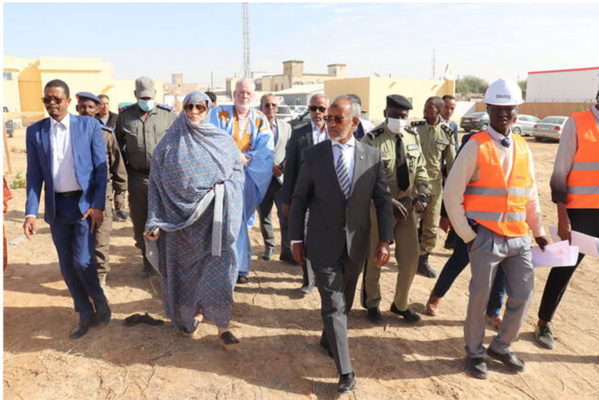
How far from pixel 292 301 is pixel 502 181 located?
247 centimetres

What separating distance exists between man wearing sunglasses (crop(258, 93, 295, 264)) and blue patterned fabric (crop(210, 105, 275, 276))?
53 centimetres

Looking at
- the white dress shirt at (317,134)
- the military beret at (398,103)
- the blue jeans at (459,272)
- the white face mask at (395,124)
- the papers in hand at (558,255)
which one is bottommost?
the blue jeans at (459,272)

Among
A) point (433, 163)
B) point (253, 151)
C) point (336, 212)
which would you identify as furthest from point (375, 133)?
point (433, 163)

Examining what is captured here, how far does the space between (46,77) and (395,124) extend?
32101mm

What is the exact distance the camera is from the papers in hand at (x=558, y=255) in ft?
11.0

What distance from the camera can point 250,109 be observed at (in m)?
5.00

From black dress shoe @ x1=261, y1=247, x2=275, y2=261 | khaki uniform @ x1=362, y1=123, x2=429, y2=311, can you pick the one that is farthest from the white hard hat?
black dress shoe @ x1=261, y1=247, x2=275, y2=261

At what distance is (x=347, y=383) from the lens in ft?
10.2

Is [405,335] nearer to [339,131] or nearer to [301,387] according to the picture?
[301,387]

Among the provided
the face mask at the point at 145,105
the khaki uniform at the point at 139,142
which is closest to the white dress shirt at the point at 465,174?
the khaki uniform at the point at 139,142

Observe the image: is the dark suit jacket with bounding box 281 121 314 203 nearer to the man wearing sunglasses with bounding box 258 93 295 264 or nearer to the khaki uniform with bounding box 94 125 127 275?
the man wearing sunglasses with bounding box 258 93 295 264

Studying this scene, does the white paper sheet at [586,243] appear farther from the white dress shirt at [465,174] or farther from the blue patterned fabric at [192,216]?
the blue patterned fabric at [192,216]

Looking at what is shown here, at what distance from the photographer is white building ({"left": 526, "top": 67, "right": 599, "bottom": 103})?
33.5 meters

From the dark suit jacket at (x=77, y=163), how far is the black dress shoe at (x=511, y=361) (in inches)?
137
